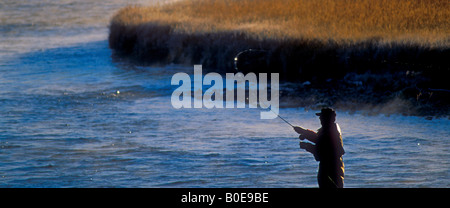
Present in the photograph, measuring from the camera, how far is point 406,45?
55.1ft

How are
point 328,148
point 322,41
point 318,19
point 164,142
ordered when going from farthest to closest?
point 318,19 < point 322,41 < point 164,142 < point 328,148

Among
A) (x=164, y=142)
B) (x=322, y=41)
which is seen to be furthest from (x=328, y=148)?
Result: (x=322, y=41)

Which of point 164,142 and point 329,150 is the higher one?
point 164,142

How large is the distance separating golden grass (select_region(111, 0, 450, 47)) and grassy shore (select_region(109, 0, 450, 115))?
0.11 feet

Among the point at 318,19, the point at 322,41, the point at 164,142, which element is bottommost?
the point at 164,142

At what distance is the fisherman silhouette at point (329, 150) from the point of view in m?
5.54

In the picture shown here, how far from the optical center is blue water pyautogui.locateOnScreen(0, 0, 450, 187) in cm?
927

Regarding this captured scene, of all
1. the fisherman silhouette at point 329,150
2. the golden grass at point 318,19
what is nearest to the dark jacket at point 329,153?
the fisherman silhouette at point 329,150

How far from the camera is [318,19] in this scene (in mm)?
Answer: 22062

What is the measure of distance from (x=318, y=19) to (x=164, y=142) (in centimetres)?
1147

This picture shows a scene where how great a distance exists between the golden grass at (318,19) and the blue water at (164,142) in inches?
125

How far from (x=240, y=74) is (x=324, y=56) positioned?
8.79ft

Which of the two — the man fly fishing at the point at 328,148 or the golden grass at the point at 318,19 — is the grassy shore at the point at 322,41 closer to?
the golden grass at the point at 318,19

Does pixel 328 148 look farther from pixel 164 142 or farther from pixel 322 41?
pixel 322 41
